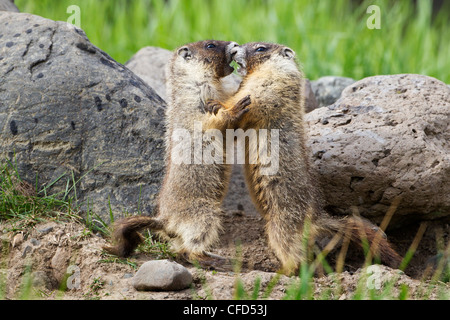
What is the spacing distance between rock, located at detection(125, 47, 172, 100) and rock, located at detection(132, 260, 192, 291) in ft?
9.38

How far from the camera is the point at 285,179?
418cm

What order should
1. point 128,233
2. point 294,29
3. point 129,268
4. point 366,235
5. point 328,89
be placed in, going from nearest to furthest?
1. point 129,268
2. point 128,233
3. point 366,235
4. point 328,89
5. point 294,29

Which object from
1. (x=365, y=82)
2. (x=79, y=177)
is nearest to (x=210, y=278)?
(x=79, y=177)

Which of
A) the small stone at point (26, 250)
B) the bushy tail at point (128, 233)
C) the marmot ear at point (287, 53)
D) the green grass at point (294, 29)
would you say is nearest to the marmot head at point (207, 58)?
the marmot ear at point (287, 53)

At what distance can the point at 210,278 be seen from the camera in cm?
372

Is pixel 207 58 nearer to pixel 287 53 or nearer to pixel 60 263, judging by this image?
pixel 287 53

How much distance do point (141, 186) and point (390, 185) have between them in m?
1.94

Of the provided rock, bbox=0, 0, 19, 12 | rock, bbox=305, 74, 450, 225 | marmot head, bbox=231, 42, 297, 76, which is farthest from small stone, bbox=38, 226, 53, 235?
rock, bbox=0, 0, 19, 12

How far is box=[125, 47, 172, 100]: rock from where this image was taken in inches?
244

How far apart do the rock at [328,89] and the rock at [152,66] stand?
1.64m

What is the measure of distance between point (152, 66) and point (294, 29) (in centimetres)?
240

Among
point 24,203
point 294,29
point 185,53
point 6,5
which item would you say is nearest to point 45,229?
point 24,203

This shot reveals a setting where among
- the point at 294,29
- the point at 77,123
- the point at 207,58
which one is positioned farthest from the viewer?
the point at 294,29

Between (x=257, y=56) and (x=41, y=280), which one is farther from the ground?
(x=257, y=56)
